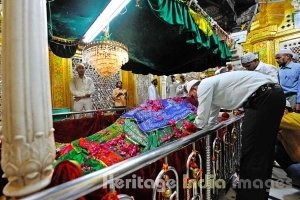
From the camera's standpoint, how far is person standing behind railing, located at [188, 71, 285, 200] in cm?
245

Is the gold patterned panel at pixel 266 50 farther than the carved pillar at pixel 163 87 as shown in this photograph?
No

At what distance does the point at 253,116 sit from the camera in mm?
2512

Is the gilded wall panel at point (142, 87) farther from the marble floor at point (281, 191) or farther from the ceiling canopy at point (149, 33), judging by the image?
the marble floor at point (281, 191)

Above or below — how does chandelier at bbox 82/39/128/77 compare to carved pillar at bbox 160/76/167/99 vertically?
above

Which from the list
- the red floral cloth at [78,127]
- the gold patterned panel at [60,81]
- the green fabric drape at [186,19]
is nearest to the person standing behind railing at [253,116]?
the green fabric drape at [186,19]

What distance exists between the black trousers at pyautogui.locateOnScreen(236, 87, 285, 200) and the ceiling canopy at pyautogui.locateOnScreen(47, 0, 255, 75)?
1.34m

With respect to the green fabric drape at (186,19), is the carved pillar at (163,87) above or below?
below

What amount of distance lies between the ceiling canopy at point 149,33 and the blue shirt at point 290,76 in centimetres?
121

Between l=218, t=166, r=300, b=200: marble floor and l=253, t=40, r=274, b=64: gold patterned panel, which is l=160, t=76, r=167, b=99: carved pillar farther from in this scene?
l=218, t=166, r=300, b=200: marble floor

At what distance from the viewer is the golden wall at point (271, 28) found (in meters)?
8.16

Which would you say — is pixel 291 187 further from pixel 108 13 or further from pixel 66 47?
pixel 66 47

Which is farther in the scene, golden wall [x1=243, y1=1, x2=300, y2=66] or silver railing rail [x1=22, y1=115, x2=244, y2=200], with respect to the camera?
golden wall [x1=243, y1=1, x2=300, y2=66]

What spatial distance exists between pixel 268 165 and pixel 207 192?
0.74 meters

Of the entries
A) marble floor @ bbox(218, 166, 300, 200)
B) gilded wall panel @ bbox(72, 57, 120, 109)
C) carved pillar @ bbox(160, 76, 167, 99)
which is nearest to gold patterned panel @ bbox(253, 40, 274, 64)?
carved pillar @ bbox(160, 76, 167, 99)
